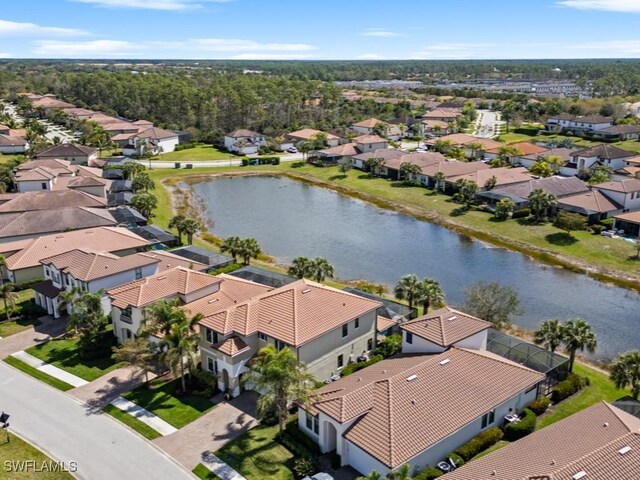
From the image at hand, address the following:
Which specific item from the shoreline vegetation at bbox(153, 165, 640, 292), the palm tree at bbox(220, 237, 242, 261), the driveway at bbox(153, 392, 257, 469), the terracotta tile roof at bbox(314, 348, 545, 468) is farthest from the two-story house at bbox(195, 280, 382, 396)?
the shoreline vegetation at bbox(153, 165, 640, 292)

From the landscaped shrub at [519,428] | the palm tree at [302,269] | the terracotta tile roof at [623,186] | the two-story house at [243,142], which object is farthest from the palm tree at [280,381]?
the two-story house at [243,142]

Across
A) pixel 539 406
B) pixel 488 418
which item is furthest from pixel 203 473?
pixel 539 406

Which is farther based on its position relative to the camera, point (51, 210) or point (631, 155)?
point (631, 155)

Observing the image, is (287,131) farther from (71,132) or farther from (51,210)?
(51,210)

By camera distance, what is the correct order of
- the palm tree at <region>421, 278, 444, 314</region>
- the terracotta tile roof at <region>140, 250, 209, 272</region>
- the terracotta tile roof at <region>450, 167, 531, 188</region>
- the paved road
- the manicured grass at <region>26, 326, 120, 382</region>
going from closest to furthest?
the paved road, the manicured grass at <region>26, 326, 120, 382</region>, the palm tree at <region>421, 278, 444, 314</region>, the terracotta tile roof at <region>140, 250, 209, 272</region>, the terracotta tile roof at <region>450, 167, 531, 188</region>

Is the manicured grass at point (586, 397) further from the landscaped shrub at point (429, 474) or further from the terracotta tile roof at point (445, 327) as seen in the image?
the landscaped shrub at point (429, 474)

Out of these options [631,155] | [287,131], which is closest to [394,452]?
[631,155]

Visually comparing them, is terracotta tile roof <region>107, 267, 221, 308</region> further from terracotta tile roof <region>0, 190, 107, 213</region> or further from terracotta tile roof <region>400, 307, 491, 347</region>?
terracotta tile roof <region>0, 190, 107, 213</region>
